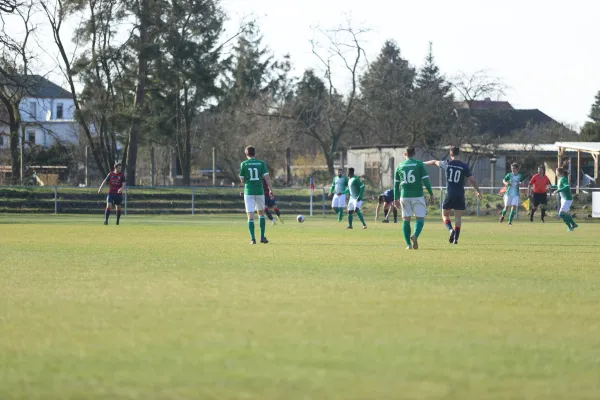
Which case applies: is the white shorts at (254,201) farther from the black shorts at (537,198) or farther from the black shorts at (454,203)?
the black shorts at (537,198)

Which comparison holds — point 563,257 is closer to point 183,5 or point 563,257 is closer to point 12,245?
point 12,245

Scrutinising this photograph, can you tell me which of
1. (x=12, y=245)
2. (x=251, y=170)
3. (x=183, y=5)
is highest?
(x=183, y=5)

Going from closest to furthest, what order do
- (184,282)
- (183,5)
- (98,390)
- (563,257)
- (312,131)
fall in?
(98,390) < (184,282) < (563,257) < (183,5) < (312,131)

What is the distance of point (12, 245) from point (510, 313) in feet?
46.8

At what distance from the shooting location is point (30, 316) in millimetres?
9922

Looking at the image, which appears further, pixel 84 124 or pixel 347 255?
pixel 84 124

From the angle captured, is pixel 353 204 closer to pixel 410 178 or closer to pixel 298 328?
pixel 410 178

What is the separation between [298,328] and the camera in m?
9.02

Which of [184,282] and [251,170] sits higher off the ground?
[251,170]

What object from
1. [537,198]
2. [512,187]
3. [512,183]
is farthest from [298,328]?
[537,198]

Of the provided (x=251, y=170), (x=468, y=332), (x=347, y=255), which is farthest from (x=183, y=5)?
(x=468, y=332)

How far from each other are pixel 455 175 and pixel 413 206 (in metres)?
2.83

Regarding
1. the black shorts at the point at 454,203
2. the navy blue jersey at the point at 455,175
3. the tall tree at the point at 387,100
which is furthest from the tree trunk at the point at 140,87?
the black shorts at the point at 454,203

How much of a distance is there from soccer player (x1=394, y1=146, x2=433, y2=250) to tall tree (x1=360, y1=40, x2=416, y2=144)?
48.6 metres
